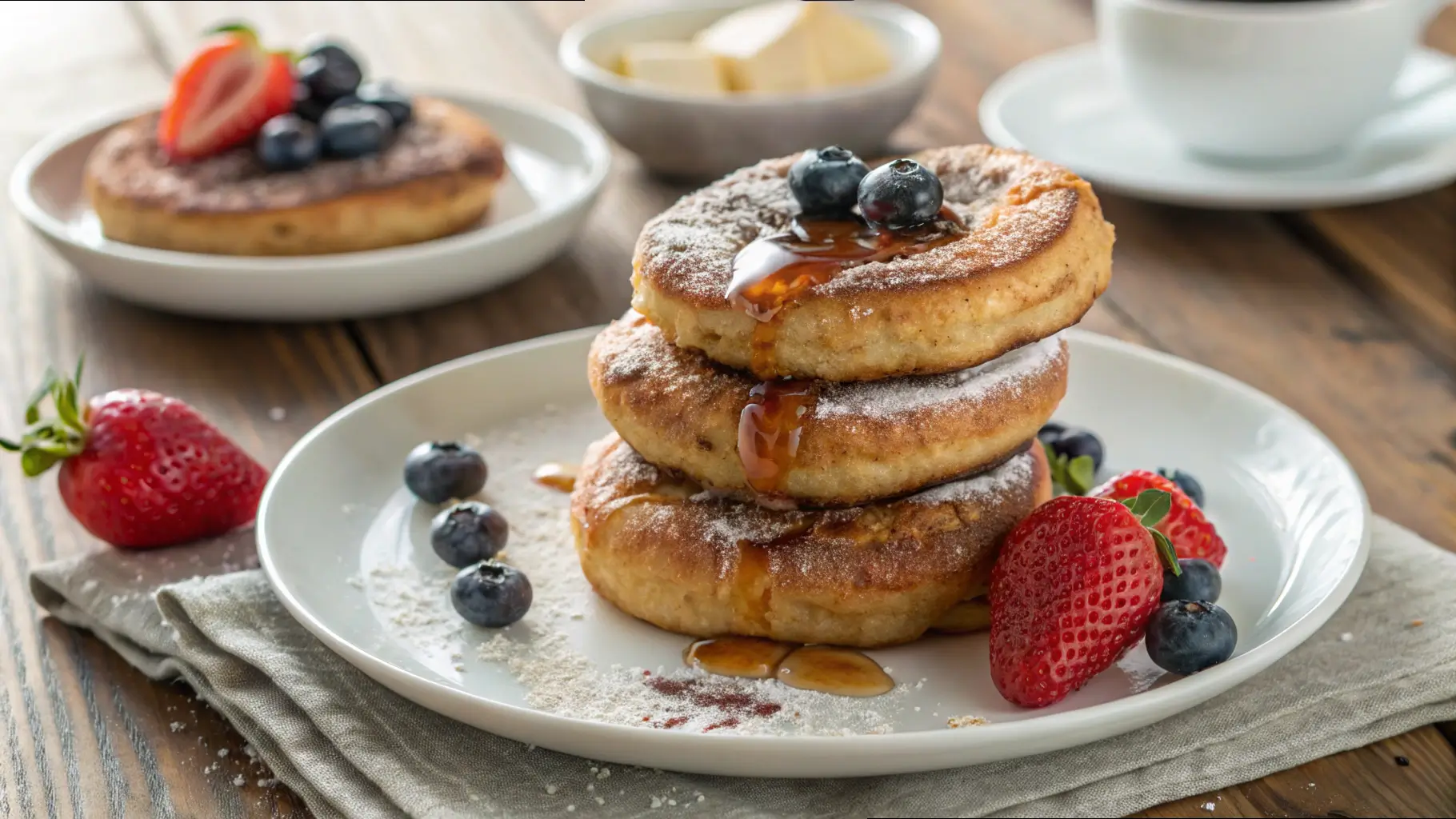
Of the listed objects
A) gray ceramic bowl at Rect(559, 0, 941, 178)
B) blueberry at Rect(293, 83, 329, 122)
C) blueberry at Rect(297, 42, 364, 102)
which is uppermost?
blueberry at Rect(297, 42, 364, 102)

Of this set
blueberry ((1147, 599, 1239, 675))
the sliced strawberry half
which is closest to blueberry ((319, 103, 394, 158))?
the sliced strawberry half

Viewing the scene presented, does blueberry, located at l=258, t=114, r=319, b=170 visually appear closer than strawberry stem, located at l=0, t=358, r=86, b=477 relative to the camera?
No

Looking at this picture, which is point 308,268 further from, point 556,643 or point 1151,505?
point 1151,505

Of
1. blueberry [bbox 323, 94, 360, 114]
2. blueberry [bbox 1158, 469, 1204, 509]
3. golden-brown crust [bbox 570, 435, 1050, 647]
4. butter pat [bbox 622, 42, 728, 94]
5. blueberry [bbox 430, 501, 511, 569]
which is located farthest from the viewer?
butter pat [bbox 622, 42, 728, 94]

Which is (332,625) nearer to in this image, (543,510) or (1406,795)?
(543,510)

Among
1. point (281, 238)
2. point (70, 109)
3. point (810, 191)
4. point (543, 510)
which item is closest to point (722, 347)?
point (810, 191)

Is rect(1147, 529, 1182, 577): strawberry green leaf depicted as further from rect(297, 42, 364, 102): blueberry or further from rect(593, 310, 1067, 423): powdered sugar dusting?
rect(297, 42, 364, 102): blueberry

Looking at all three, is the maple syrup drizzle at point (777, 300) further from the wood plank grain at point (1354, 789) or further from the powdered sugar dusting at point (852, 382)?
the wood plank grain at point (1354, 789)
